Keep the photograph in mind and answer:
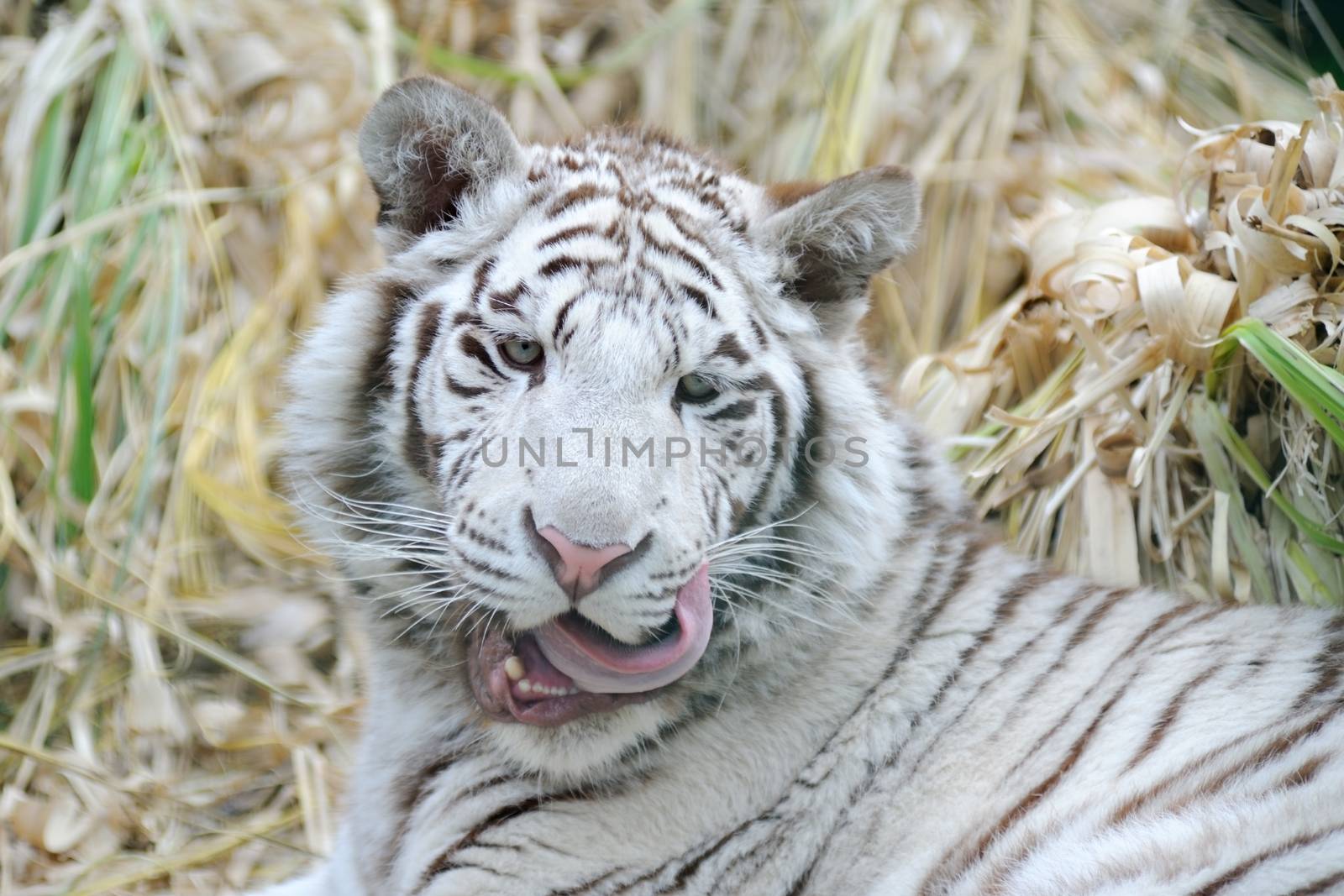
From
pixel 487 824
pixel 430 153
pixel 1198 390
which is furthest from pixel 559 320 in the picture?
pixel 1198 390

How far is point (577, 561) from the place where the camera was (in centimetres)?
164

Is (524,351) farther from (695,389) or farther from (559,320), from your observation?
(695,389)

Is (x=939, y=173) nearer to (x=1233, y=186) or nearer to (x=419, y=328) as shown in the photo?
(x=1233, y=186)

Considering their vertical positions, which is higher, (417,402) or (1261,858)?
(417,402)

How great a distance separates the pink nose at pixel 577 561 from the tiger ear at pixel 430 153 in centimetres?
65

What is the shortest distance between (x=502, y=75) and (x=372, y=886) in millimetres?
2755

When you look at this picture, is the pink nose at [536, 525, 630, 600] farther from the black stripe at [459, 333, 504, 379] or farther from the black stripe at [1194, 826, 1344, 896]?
the black stripe at [1194, 826, 1344, 896]

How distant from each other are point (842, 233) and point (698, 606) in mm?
639

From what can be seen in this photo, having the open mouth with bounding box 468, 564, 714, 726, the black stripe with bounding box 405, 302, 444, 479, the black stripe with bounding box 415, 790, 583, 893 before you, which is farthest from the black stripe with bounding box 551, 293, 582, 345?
the black stripe with bounding box 415, 790, 583, 893

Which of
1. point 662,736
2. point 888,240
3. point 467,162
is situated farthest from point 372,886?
point 888,240

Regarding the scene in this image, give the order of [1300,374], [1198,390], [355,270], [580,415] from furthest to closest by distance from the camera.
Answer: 1. [355,270]
2. [1198,390]
3. [1300,374]
4. [580,415]

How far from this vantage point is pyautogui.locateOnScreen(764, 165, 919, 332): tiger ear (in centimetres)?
197

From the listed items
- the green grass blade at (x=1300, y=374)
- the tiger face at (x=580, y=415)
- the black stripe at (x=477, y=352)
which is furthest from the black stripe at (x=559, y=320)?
the green grass blade at (x=1300, y=374)

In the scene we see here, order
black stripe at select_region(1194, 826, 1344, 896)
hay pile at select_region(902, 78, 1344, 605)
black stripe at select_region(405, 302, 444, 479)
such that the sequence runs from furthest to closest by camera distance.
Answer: hay pile at select_region(902, 78, 1344, 605) < black stripe at select_region(405, 302, 444, 479) < black stripe at select_region(1194, 826, 1344, 896)
